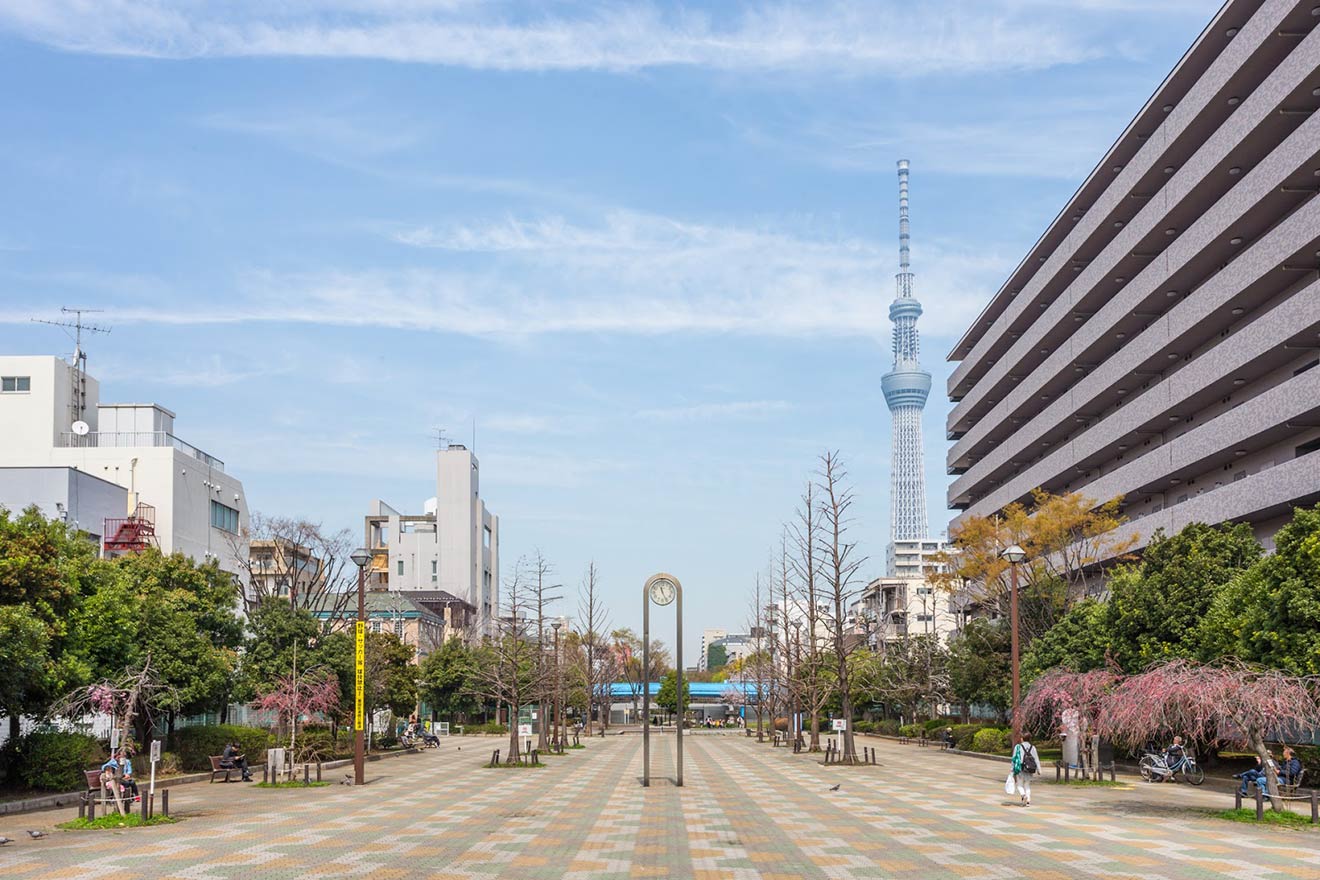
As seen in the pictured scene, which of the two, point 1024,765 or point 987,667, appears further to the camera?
point 987,667

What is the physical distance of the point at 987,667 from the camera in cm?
5656

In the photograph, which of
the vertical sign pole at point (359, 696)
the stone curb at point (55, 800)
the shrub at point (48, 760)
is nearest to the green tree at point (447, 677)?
the vertical sign pole at point (359, 696)

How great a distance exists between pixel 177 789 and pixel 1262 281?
42.8m

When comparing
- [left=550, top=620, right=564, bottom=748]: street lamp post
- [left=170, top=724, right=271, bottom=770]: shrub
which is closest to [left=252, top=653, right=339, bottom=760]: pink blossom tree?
[left=170, top=724, right=271, bottom=770]: shrub

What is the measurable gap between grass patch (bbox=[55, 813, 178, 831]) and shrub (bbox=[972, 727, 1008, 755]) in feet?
119

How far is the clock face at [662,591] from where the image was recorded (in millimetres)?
37719

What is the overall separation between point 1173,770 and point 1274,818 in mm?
11273

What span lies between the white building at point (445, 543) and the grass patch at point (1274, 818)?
342 feet

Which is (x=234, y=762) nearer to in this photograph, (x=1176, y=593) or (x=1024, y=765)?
(x=1024, y=765)

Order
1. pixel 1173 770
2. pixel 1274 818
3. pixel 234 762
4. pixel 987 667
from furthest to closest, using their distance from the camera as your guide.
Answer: pixel 987 667
pixel 234 762
pixel 1173 770
pixel 1274 818

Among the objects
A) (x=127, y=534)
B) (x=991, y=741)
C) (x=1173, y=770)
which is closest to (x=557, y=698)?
(x=991, y=741)

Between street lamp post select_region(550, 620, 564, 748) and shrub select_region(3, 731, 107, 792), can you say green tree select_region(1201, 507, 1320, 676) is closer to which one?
shrub select_region(3, 731, 107, 792)

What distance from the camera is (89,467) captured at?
206ft

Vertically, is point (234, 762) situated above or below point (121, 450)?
below
